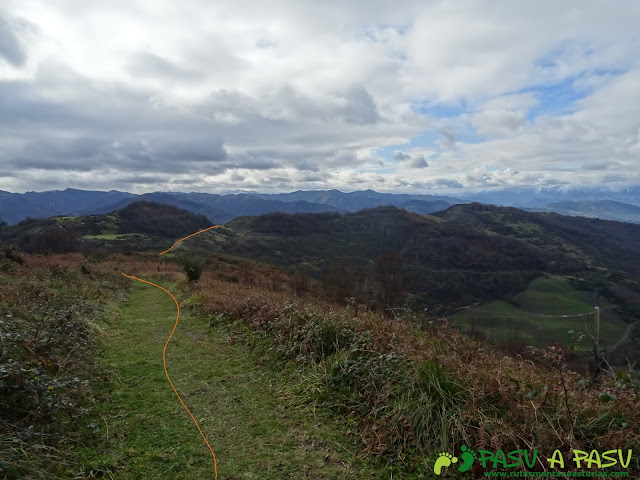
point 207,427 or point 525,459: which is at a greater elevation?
point 525,459

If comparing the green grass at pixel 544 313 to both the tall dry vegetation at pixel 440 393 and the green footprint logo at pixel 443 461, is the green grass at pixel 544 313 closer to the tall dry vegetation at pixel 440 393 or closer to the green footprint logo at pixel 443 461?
the tall dry vegetation at pixel 440 393

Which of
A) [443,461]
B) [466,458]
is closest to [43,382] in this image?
[443,461]

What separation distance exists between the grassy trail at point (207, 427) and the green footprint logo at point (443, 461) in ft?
2.45

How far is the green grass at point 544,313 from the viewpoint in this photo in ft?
244

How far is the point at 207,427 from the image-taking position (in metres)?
5.00

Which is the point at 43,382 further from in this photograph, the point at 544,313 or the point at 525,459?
the point at 544,313

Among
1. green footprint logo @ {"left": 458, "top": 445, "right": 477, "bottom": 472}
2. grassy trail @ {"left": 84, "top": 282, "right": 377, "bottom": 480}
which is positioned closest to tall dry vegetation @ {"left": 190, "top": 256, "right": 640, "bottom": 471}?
green footprint logo @ {"left": 458, "top": 445, "right": 477, "bottom": 472}

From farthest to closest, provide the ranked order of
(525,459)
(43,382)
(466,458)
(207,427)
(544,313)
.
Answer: (544,313), (207,427), (43,382), (466,458), (525,459)

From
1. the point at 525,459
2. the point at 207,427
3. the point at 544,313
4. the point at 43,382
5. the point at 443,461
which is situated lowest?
the point at 544,313

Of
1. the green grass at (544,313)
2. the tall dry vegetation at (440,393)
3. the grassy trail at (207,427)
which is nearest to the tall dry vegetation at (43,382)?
the grassy trail at (207,427)

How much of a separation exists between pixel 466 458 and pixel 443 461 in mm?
266

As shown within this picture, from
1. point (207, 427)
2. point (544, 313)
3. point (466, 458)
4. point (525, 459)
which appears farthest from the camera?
point (544, 313)

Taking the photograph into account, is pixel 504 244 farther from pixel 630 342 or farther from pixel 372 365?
pixel 372 365

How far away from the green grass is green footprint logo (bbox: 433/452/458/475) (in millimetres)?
68896
